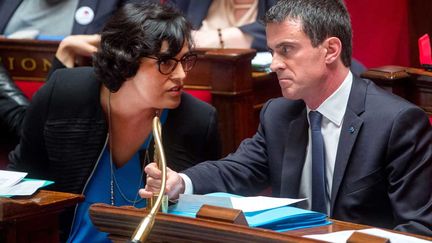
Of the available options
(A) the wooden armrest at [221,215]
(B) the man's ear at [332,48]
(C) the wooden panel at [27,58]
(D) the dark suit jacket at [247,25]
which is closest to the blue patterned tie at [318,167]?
(B) the man's ear at [332,48]

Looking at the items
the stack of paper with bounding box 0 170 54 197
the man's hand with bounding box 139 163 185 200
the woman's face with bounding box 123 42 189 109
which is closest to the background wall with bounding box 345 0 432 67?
the woman's face with bounding box 123 42 189 109

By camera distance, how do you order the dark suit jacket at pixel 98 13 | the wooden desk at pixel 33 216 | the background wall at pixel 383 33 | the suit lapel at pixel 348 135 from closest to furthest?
the wooden desk at pixel 33 216
the suit lapel at pixel 348 135
the dark suit jacket at pixel 98 13
the background wall at pixel 383 33

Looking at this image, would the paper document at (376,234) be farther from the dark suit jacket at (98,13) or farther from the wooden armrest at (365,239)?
the dark suit jacket at (98,13)

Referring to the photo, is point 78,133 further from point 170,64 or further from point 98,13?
point 98,13

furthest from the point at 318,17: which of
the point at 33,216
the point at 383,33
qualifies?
the point at 383,33

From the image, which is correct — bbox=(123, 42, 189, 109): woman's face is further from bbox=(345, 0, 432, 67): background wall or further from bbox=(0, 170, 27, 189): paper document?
bbox=(345, 0, 432, 67): background wall

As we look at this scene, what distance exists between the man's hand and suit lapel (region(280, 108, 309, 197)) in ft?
0.75

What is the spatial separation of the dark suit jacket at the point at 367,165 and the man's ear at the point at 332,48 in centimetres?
6

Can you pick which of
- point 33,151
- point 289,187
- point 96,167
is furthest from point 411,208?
point 33,151

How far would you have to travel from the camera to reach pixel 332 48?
159cm

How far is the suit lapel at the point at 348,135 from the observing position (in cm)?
153

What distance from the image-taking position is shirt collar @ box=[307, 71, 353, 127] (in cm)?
157

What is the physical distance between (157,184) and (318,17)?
0.47 metres

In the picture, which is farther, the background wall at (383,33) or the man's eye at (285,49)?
the background wall at (383,33)
